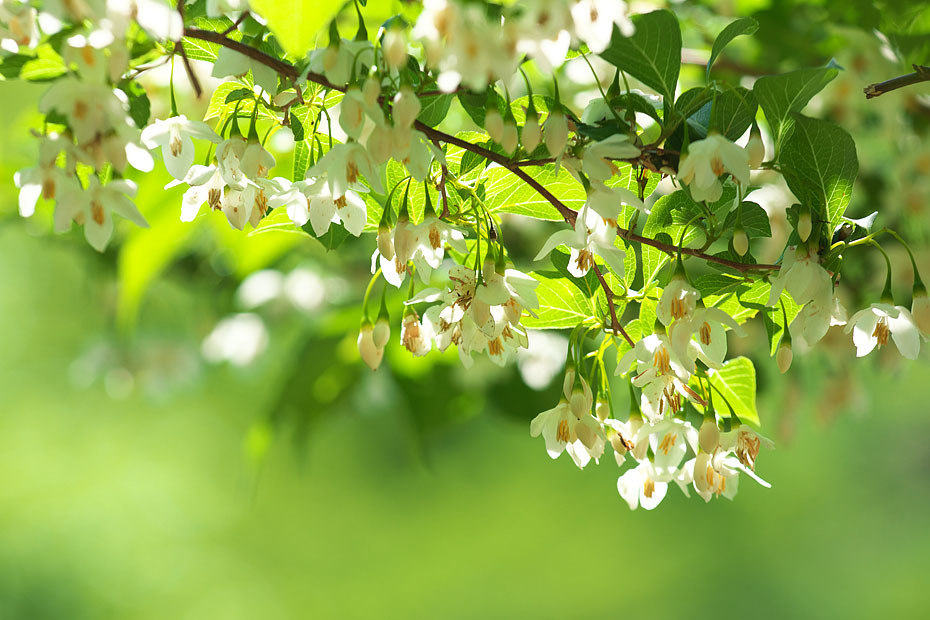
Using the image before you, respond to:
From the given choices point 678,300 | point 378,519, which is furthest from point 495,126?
point 378,519

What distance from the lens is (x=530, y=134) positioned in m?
0.37

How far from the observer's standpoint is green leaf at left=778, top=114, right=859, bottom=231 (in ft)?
1.33

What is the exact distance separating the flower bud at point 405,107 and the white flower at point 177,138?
0.38ft

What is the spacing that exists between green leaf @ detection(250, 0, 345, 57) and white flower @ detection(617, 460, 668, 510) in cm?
26

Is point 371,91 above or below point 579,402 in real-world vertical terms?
above

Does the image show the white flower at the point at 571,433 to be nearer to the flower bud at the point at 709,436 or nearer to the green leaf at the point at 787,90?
the flower bud at the point at 709,436

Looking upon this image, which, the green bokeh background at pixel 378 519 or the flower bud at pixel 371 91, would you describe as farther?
the green bokeh background at pixel 378 519

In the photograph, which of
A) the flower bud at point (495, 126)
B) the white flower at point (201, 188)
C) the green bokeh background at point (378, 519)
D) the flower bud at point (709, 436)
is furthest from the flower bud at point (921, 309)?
the green bokeh background at point (378, 519)

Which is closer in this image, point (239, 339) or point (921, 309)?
point (921, 309)

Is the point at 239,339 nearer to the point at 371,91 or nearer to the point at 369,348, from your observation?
the point at 369,348

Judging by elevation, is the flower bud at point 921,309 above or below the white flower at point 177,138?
below

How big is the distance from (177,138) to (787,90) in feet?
0.93

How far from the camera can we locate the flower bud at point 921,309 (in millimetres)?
418

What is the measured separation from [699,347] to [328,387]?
2.30 feet
